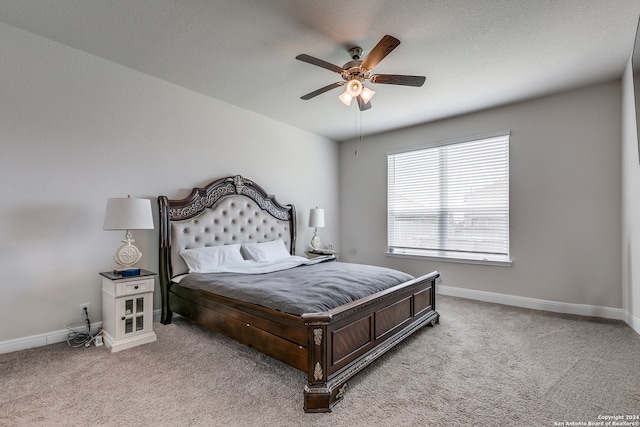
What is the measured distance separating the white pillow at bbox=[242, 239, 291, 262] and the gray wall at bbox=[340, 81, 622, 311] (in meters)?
2.44

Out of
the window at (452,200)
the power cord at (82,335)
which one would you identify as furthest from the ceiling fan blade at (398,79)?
the power cord at (82,335)

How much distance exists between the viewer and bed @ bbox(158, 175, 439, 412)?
185 centimetres

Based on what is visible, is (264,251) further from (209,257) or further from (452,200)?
(452,200)

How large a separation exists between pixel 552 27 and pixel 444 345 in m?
2.75

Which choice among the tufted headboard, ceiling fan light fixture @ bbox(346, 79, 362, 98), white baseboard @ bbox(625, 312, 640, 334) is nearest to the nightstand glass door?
the tufted headboard

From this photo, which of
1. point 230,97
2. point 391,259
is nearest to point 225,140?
point 230,97

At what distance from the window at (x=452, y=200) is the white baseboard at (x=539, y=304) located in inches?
18.4

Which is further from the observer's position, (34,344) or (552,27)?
(34,344)

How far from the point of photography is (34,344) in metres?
2.54

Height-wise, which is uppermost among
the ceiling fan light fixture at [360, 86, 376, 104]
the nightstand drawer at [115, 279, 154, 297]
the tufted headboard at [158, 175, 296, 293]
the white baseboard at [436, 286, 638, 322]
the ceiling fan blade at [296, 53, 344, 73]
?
the ceiling fan blade at [296, 53, 344, 73]

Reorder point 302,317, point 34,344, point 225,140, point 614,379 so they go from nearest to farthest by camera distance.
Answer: point 302,317 → point 614,379 → point 34,344 → point 225,140

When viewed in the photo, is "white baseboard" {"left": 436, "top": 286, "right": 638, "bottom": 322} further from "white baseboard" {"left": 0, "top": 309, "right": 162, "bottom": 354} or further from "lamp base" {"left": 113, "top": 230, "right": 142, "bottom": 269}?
"white baseboard" {"left": 0, "top": 309, "right": 162, "bottom": 354}

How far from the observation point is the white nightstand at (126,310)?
8.33 feet

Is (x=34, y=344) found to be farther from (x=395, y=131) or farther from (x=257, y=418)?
(x=395, y=131)
